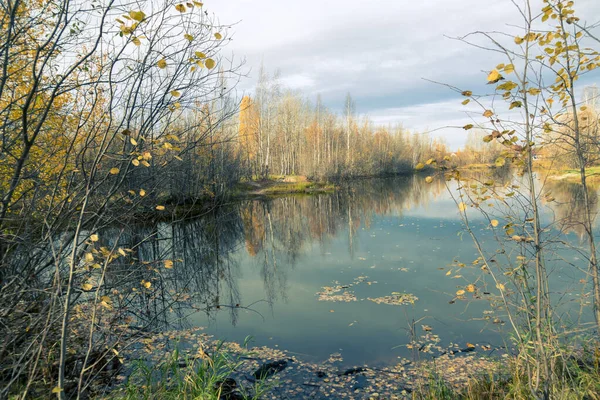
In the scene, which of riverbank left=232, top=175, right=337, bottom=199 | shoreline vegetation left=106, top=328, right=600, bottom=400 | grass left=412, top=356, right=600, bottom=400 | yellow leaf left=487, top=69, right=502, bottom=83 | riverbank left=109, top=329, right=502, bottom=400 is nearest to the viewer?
yellow leaf left=487, top=69, right=502, bottom=83

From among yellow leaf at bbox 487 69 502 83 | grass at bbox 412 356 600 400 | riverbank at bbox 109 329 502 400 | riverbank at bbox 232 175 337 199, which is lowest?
riverbank at bbox 109 329 502 400

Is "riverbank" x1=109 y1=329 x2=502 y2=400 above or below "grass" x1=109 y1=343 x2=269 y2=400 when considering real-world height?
below

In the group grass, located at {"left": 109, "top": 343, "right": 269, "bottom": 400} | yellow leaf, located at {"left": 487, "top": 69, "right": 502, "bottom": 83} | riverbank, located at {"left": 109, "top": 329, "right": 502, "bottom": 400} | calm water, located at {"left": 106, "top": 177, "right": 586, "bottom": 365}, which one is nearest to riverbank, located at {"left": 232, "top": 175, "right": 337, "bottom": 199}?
calm water, located at {"left": 106, "top": 177, "right": 586, "bottom": 365}

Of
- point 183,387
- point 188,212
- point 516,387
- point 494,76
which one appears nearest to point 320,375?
point 183,387

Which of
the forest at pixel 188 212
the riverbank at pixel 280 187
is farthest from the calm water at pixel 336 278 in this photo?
the riverbank at pixel 280 187

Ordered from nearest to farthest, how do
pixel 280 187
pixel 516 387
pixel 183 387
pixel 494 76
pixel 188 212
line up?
pixel 494 76, pixel 516 387, pixel 183 387, pixel 188 212, pixel 280 187

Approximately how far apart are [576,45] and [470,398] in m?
2.90

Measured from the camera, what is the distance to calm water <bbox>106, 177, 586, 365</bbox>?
538 centimetres

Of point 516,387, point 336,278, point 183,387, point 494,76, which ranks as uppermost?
point 494,76

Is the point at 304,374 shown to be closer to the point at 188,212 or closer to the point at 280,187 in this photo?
the point at 188,212

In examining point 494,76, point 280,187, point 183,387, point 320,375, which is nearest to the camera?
point 494,76

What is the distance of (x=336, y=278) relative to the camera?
8359 mm

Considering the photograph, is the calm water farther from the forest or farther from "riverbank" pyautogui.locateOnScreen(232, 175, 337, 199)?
"riverbank" pyautogui.locateOnScreen(232, 175, 337, 199)

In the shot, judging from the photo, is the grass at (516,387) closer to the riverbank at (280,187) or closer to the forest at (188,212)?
the forest at (188,212)
